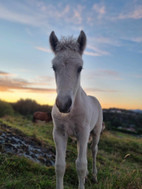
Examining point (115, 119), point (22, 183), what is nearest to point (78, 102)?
point (22, 183)

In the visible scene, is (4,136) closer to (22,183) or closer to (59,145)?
(22,183)

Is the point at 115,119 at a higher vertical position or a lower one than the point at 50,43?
lower

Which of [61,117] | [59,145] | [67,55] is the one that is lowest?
[59,145]

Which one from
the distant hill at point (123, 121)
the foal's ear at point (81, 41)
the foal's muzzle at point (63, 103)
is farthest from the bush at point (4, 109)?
the foal's muzzle at point (63, 103)

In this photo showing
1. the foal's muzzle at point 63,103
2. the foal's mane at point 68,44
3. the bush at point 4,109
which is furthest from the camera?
the bush at point 4,109

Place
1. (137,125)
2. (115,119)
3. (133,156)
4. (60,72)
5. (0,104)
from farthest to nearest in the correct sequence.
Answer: (137,125), (115,119), (0,104), (133,156), (60,72)

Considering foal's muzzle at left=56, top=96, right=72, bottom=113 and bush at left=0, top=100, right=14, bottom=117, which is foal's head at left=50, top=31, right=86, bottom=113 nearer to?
foal's muzzle at left=56, top=96, right=72, bottom=113

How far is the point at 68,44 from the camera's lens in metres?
3.28

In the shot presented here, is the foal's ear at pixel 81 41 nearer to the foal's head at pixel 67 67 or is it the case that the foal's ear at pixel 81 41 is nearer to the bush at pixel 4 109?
the foal's head at pixel 67 67

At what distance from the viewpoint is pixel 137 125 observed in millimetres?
44531

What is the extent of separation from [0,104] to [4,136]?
2745 centimetres

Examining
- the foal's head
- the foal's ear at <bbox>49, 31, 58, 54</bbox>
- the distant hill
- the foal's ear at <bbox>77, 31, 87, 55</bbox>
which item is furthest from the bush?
the foal's ear at <bbox>77, 31, 87, 55</bbox>

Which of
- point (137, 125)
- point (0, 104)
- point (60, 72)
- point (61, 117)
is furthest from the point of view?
point (137, 125)

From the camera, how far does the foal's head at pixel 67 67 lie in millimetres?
2576
